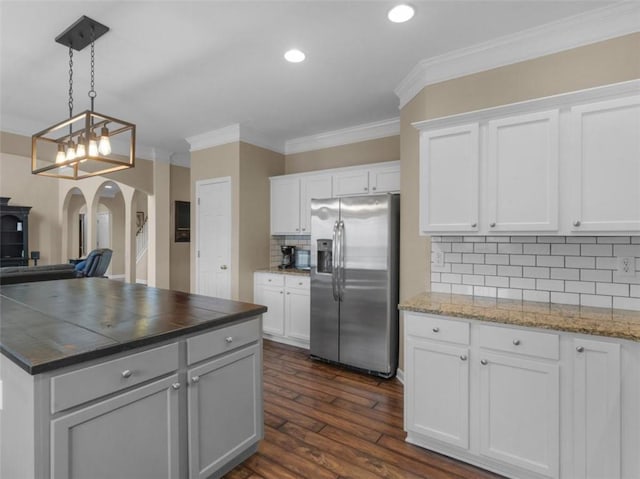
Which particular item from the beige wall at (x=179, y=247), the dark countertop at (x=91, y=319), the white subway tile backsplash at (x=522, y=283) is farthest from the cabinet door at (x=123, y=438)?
the beige wall at (x=179, y=247)

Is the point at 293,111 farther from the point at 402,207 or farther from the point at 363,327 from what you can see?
the point at 363,327

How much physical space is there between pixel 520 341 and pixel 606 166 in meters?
1.11

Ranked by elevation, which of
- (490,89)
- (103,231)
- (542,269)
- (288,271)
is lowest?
(288,271)

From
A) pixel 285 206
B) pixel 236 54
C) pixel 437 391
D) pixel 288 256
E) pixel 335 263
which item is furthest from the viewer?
pixel 288 256

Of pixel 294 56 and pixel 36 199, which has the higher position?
pixel 294 56

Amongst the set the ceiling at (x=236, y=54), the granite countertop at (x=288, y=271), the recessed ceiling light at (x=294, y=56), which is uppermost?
the ceiling at (x=236, y=54)

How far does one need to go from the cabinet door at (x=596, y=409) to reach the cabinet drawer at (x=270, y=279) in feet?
10.1

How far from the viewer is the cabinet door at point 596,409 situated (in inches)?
64.6

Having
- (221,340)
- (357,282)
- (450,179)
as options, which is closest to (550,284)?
(450,179)

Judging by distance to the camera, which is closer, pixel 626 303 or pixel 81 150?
pixel 626 303

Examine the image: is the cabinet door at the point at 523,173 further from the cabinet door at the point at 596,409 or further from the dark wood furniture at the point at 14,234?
the dark wood furniture at the point at 14,234

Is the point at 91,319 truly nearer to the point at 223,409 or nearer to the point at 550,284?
the point at 223,409

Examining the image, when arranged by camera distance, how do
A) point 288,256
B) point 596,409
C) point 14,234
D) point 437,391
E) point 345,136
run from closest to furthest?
point 596,409
point 437,391
point 345,136
point 288,256
point 14,234

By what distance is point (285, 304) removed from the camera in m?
4.18
